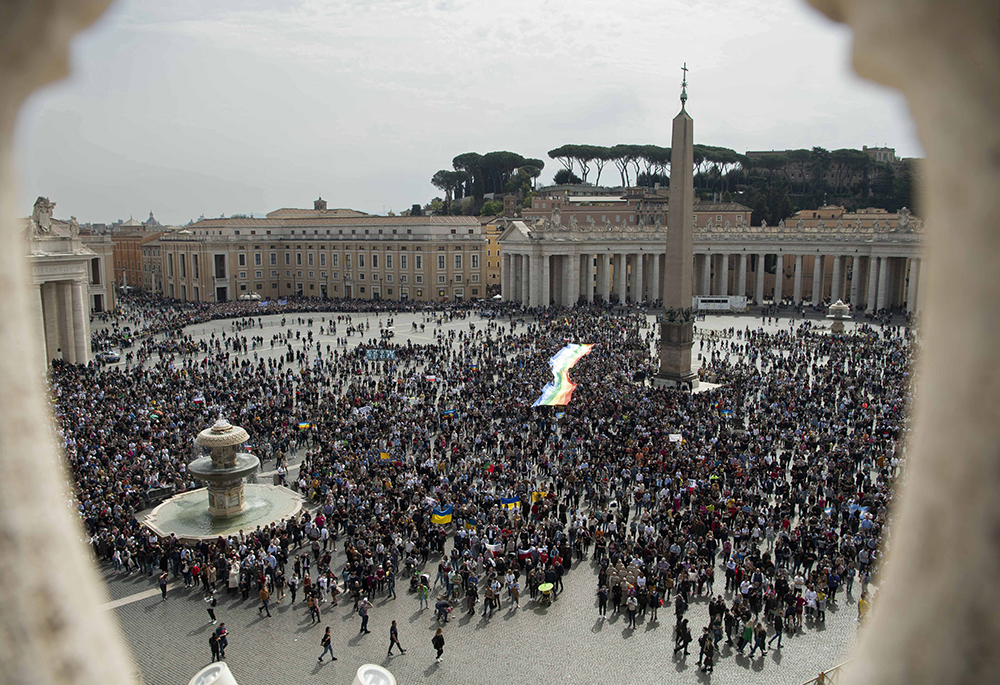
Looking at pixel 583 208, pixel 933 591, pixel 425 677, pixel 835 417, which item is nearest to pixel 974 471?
pixel 933 591

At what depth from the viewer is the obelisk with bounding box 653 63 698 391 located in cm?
3344

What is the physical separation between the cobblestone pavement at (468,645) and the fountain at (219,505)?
298cm

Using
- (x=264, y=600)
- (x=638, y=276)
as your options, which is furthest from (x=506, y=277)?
(x=264, y=600)

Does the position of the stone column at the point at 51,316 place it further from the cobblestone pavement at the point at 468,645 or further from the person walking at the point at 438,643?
the person walking at the point at 438,643

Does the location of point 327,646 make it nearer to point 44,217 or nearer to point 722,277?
point 44,217

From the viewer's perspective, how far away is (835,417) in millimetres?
26984

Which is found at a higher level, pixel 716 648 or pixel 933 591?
pixel 933 591

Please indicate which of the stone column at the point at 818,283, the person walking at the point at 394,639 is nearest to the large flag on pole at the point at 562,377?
the person walking at the point at 394,639

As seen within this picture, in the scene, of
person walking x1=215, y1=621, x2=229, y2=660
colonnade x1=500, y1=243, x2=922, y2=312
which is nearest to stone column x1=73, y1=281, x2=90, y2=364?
person walking x1=215, y1=621, x2=229, y2=660

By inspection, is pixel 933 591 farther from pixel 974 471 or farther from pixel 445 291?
pixel 445 291

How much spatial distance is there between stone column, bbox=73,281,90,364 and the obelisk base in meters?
29.7

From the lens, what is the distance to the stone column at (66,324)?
134 ft

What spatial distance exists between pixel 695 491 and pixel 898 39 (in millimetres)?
18845

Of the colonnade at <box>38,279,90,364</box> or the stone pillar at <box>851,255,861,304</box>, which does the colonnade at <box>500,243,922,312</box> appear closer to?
the stone pillar at <box>851,255,861,304</box>
